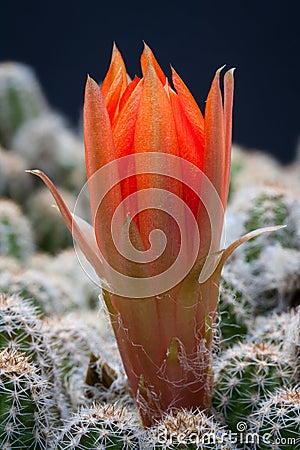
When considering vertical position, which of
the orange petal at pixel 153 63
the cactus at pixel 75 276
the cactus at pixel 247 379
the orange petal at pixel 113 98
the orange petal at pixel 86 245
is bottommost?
the cactus at pixel 75 276

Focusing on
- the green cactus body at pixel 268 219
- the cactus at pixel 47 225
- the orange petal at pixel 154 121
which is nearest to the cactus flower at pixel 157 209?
the orange petal at pixel 154 121

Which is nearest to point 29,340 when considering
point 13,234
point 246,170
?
point 13,234

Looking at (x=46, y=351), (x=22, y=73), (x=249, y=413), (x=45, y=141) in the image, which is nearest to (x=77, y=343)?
(x=46, y=351)

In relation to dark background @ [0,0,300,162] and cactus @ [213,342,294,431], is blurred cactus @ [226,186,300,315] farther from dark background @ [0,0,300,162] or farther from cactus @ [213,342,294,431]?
dark background @ [0,0,300,162]

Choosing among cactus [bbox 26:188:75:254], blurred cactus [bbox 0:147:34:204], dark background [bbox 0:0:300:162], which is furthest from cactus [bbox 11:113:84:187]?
dark background [bbox 0:0:300:162]

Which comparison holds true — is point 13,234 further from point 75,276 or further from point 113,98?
point 113,98

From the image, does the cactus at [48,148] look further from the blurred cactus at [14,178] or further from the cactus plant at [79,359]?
the cactus plant at [79,359]
